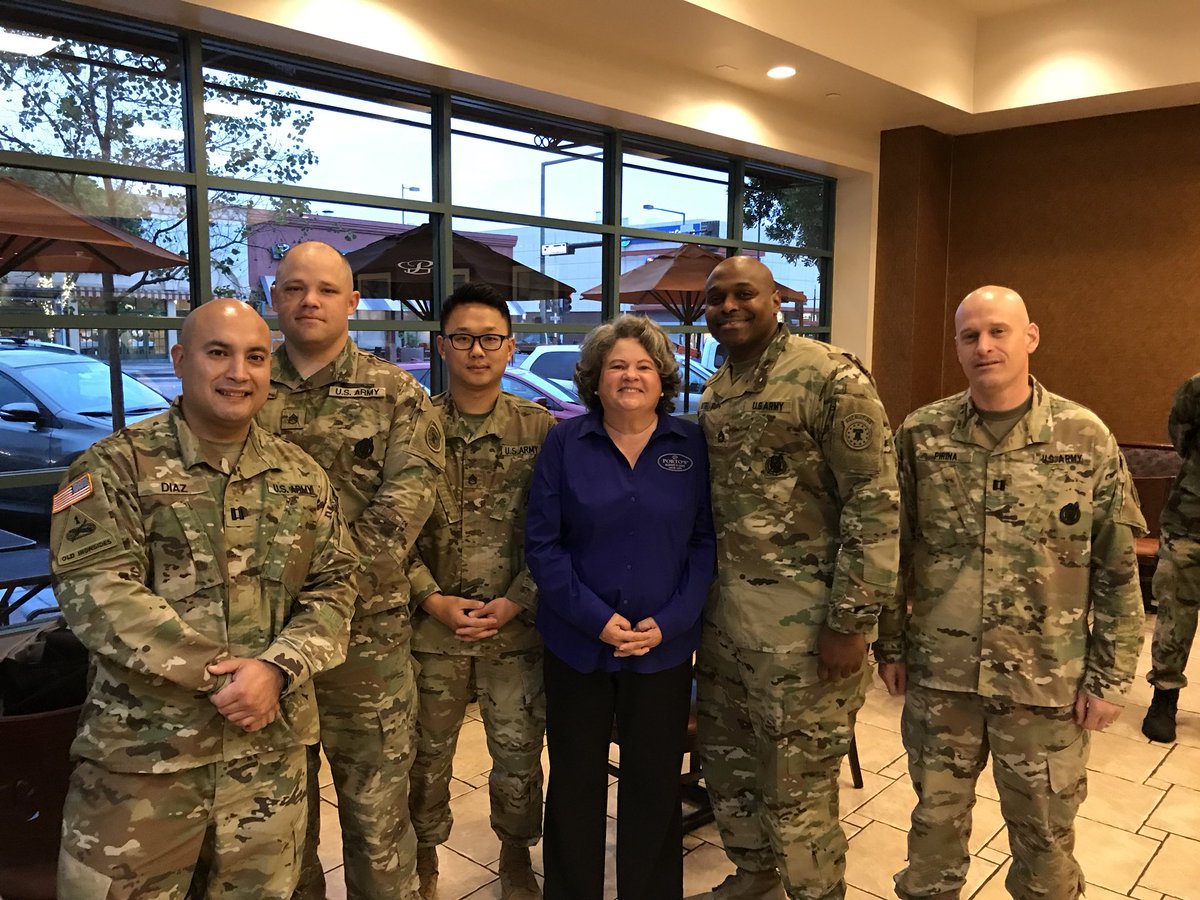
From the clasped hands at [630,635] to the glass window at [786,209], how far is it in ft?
15.9

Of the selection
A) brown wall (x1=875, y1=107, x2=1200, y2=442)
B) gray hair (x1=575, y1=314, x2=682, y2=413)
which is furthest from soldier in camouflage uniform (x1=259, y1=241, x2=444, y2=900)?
brown wall (x1=875, y1=107, x2=1200, y2=442)

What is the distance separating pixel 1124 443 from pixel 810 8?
12.4ft

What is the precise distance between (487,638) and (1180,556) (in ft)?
9.92

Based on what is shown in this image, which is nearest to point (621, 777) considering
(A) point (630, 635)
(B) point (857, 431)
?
(A) point (630, 635)

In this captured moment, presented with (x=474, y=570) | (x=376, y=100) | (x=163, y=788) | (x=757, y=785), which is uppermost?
(x=376, y=100)

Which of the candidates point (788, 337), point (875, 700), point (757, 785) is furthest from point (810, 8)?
point (757, 785)

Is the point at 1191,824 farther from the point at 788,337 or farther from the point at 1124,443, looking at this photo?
the point at 1124,443

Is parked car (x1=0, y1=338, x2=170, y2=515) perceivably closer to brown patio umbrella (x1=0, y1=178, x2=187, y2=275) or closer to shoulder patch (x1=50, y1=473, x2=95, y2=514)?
brown patio umbrella (x1=0, y1=178, x2=187, y2=275)

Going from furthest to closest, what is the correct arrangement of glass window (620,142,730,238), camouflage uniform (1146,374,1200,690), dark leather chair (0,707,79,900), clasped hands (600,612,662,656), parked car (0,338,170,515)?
glass window (620,142,730,238) < camouflage uniform (1146,374,1200,690) < parked car (0,338,170,515) < clasped hands (600,612,662,656) < dark leather chair (0,707,79,900)

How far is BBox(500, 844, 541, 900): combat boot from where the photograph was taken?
255 centimetres

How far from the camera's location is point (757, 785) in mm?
2342

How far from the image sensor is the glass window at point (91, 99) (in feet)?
10.6

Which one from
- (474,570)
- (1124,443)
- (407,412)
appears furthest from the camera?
(1124,443)

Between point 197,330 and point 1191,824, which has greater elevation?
point 197,330
